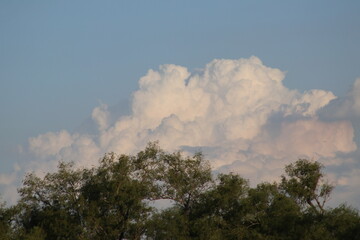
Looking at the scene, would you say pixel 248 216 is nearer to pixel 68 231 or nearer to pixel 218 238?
pixel 218 238

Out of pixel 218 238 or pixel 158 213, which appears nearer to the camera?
pixel 218 238

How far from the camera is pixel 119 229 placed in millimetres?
89625

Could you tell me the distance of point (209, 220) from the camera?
88500 millimetres

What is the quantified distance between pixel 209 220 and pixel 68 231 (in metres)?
16.5

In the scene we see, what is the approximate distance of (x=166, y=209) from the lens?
90.8m

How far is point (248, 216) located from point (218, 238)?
18.6 ft

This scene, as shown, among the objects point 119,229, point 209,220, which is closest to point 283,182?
point 209,220

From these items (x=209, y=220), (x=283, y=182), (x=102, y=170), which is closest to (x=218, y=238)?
(x=209, y=220)

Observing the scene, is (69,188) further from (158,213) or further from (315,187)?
(315,187)

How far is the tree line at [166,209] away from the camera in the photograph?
8719cm

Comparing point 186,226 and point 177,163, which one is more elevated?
point 177,163

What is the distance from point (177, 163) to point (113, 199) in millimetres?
8546

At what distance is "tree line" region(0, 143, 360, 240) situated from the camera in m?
87.2

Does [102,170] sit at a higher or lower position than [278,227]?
higher
